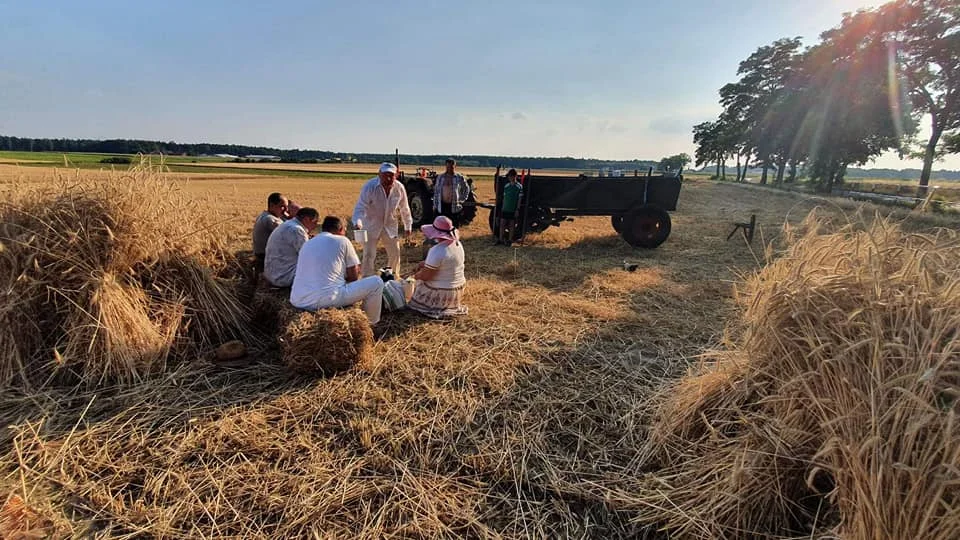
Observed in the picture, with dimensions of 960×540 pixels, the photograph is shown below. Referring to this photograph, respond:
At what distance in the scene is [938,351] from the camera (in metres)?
1.62

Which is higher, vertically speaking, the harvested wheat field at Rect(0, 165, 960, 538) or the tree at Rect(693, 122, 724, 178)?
the tree at Rect(693, 122, 724, 178)

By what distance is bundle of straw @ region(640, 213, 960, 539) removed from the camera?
1524 mm

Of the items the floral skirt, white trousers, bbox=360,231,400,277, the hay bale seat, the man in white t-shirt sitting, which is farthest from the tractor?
the hay bale seat

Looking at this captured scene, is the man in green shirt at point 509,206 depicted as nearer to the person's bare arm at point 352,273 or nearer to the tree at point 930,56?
the person's bare arm at point 352,273

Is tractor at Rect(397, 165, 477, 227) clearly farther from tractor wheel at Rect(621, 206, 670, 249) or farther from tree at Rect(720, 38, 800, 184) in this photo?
tree at Rect(720, 38, 800, 184)

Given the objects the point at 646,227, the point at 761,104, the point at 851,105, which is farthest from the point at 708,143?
the point at 646,227

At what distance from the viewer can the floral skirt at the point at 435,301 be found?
4.78 metres

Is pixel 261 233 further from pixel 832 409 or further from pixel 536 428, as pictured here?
pixel 832 409

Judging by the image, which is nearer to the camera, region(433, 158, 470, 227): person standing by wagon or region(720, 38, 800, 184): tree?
region(433, 158, 470, 227): person standing by wagon

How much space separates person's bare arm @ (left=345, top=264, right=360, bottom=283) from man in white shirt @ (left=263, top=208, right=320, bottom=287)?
0.71 meters

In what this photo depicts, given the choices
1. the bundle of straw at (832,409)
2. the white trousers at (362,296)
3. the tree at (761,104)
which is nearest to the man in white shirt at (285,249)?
the white trousers at (362,296)

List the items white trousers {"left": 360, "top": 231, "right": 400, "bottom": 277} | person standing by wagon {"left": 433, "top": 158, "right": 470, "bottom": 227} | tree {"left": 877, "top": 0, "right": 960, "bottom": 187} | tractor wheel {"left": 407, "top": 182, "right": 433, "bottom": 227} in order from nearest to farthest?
white trousers {"left": 360, "top": 231, "right": 400, "bottom": 277}
person standing by wagon {"left": 433, "top": 158, "right": 470, "bottom": 227}
tractor wheel {"left": 407, "top": 182, "right": 433, "bottom": 227}
tree {"left": 877, "top": 0, "right": 960, "bottom": 187}

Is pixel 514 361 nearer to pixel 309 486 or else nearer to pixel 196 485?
pixel 309 486

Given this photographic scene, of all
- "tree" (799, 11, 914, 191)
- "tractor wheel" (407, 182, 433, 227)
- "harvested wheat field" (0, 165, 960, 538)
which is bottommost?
"harvested wheat field" (0, 165, 960, 538)
